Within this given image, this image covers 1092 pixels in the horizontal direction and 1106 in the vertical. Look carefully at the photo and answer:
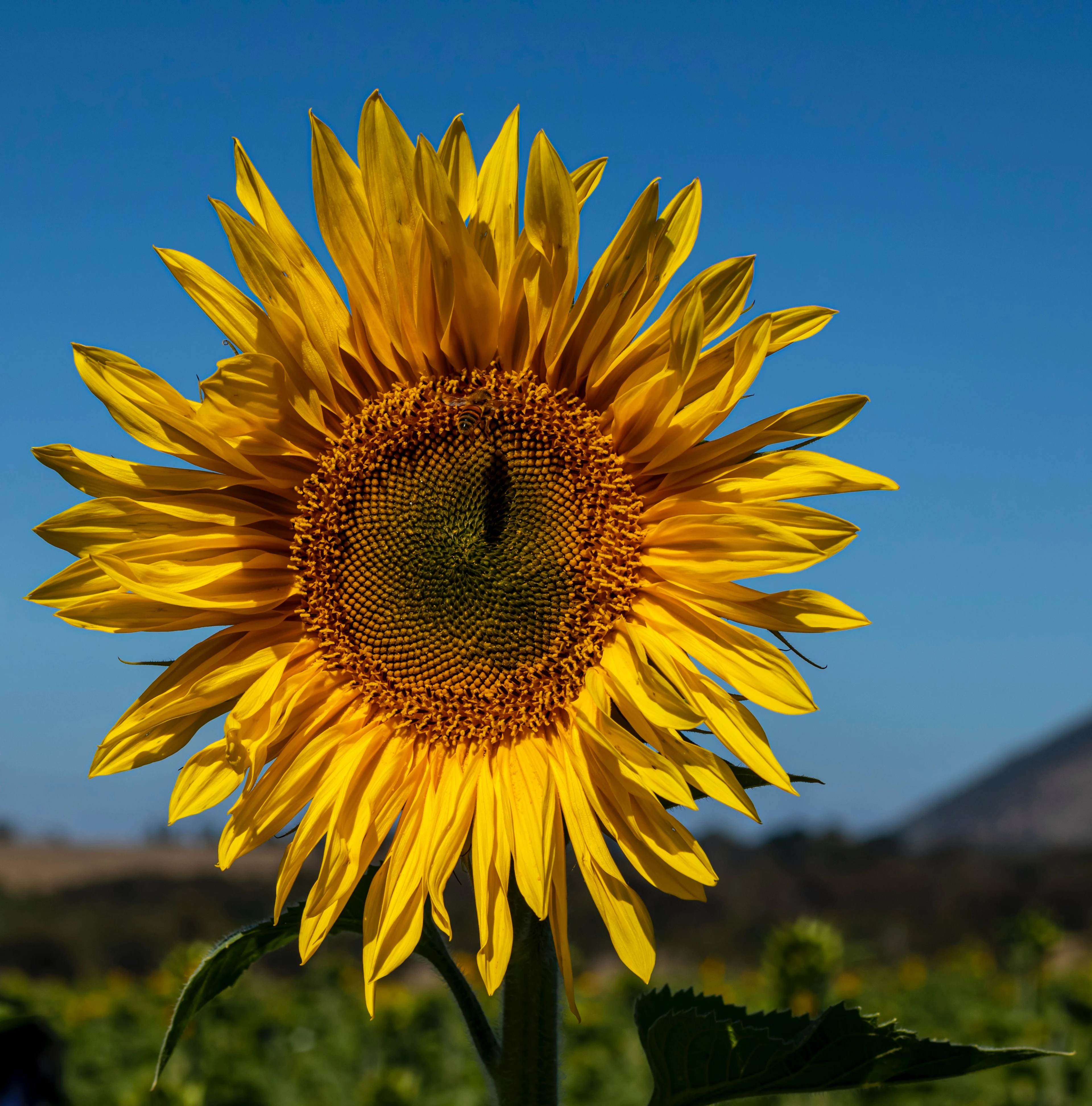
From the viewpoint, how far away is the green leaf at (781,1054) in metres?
1.78

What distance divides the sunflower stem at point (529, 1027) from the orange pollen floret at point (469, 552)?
403mm

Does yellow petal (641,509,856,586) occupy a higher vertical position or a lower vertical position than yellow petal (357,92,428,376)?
lower

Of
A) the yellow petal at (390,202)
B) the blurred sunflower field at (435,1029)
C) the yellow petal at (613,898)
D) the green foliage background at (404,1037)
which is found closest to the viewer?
the yellow petal at (613,898)

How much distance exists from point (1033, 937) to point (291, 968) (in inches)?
514

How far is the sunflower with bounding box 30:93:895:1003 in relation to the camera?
6.31 feet

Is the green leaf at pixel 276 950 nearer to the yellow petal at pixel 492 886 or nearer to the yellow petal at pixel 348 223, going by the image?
the yellow petal at pixel 492 886

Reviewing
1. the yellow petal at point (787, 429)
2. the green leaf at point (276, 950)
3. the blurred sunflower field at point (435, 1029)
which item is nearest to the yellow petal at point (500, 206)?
the yellow petal at point (787, 429)

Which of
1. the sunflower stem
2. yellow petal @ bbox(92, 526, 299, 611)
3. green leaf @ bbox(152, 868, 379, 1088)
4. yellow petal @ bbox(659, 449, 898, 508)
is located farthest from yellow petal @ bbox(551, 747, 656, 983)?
yellow petal @ bbox(92, 526, 299, 611)

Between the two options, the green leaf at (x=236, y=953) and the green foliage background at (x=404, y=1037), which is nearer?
the green leaf at (x=236, y=953)

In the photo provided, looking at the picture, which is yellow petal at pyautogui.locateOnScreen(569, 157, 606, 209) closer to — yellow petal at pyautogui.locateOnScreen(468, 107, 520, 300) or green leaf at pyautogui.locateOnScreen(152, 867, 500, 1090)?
yellow petal at pyautogui.locateOnScreen(468, 107, 520, 300)

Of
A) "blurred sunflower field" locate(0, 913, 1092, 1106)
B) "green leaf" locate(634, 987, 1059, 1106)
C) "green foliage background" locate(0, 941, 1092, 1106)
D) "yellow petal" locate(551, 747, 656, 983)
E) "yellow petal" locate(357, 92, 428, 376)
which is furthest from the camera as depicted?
"green foliage background" locate(0, 941, 1092, 1106)

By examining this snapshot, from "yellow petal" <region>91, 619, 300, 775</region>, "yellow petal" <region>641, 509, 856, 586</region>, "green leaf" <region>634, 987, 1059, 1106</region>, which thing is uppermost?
"yellow petal" <region>641, 509, 856, 586</region>

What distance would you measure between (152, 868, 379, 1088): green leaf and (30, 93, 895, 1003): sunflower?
0.05 meters

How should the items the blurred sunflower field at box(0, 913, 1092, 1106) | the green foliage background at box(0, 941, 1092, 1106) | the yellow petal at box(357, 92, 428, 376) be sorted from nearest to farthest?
1. the yellow petal at box(357, 92, 428, 376)
2. the blurred sunflower field at box(0, 913, 1092, 1106)
3. the green foliage background at box(0, 941, 1092, 1106)
